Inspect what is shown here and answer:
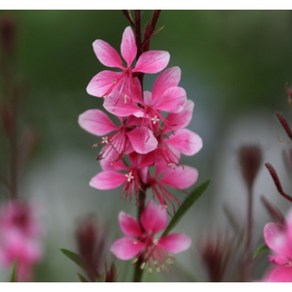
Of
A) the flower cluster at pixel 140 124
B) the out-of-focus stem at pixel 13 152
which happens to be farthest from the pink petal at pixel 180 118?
the out-of-focus stem at pixel 13 152

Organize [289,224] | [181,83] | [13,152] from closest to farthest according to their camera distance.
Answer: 1. [289,224]
2. [13,152]
3. [181,83]

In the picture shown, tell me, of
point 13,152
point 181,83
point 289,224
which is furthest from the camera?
point 181,83

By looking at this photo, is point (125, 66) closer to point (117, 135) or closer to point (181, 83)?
point (117, 135)

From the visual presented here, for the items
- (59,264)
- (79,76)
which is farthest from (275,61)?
(59,264)

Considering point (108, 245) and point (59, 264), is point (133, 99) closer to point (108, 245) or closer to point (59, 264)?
point (108, 245)

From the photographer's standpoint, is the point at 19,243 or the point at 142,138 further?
the point at 19,243

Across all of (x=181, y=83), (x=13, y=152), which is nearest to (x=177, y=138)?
(x=13, y=152)

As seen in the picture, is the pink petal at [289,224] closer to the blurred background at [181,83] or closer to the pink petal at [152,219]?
the pink petal at [152,219]

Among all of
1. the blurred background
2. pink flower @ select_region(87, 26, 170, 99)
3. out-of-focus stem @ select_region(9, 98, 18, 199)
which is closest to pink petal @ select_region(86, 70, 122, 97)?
pink flower @ select_region(87, 26, 170, 99)
